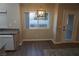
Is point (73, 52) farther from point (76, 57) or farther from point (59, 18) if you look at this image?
point (59, 18)

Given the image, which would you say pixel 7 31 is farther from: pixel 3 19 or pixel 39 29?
pixel 39 29

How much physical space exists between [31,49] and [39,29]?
151 mm

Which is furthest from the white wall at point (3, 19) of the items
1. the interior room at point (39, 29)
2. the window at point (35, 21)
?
the window at point (35, 21)

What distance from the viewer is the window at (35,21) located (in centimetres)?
60

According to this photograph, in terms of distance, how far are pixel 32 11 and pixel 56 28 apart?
190 mm

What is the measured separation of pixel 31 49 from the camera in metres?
0.65

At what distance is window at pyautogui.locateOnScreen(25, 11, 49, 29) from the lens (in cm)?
60

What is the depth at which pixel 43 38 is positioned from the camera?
0.63m

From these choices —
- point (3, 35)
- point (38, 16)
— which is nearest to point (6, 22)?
point (3, 35)

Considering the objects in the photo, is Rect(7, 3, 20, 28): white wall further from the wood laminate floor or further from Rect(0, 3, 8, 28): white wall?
the wood laminate floor

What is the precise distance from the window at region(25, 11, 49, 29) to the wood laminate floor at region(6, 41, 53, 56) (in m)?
0.11

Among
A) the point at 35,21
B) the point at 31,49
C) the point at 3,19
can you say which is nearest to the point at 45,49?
the point at 31,49

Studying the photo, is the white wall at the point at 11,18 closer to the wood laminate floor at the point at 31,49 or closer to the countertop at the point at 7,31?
the countertop at the point at 7,31

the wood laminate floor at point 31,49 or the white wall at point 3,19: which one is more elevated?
the white wall at point 3,19
